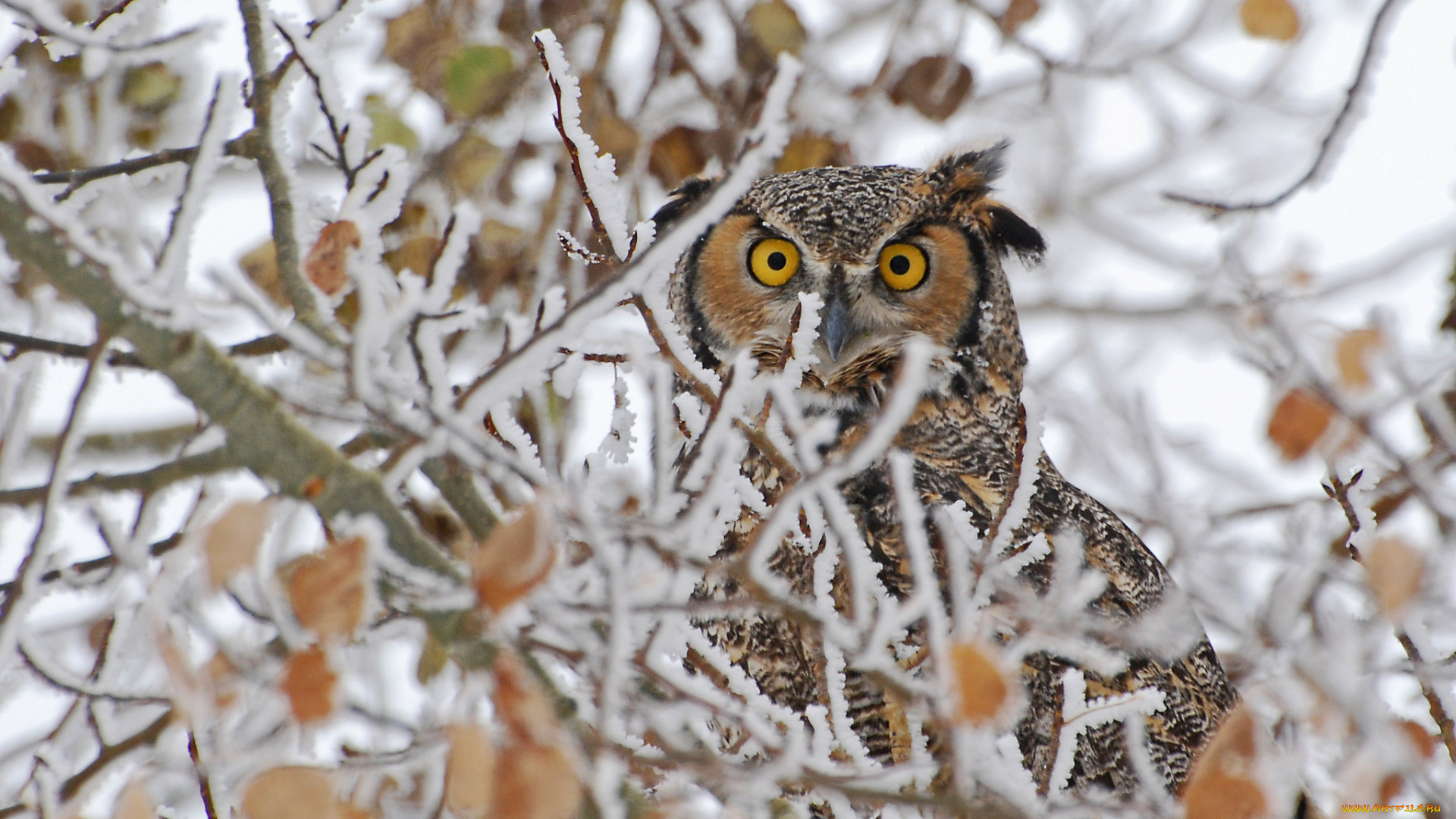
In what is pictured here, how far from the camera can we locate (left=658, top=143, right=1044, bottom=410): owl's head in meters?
2.73

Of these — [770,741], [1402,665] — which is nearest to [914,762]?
[770,741]

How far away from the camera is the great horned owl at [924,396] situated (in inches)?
88.3

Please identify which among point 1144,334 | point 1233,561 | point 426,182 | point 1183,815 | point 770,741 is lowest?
point 1183,815

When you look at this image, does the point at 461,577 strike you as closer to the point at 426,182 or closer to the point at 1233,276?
the point at 1233,276

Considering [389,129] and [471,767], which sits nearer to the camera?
[471,767]

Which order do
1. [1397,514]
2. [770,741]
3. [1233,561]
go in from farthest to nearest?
[1233,561], [1397,514], [770,741]

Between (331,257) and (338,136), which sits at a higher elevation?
(338,136)

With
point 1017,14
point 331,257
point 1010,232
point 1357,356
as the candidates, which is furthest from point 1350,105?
point 331,257

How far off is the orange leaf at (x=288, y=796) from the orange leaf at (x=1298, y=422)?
1.50 m

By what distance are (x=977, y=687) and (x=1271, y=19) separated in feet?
9.01

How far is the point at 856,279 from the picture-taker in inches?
107

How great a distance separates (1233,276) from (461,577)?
6.74ft

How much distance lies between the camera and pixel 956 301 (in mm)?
2822

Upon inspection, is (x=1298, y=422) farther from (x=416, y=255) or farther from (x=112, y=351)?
(x=416, y=255)
